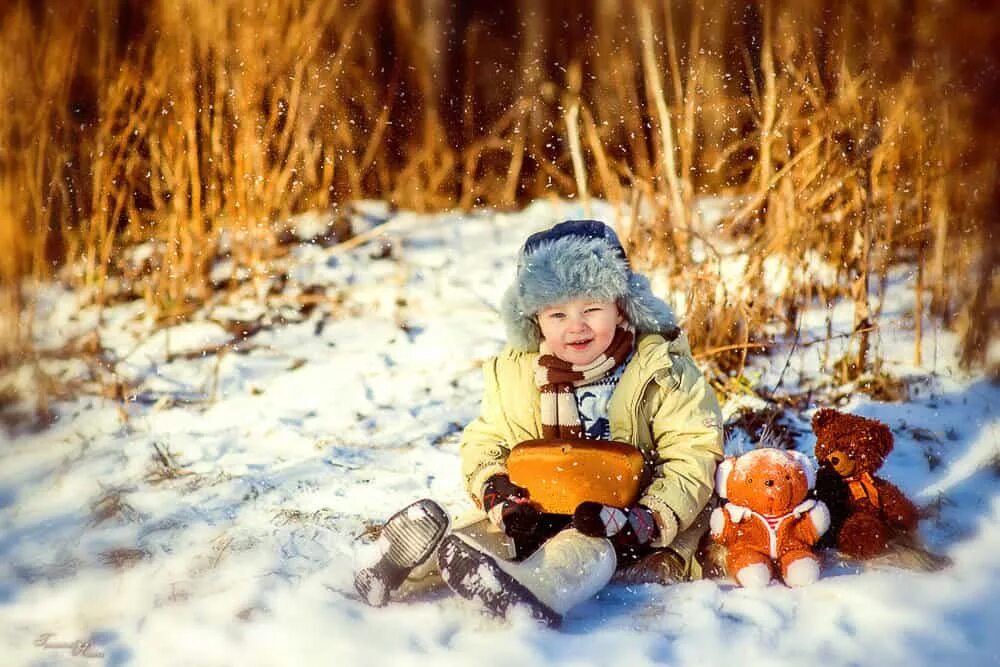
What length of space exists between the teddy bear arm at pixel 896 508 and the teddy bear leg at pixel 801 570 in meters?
0.27

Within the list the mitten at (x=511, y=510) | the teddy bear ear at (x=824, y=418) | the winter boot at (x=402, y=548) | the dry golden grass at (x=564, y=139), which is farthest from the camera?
the dry golden grass at (x=564, y=139)

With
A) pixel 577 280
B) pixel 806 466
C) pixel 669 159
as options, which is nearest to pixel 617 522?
pixel 806 466

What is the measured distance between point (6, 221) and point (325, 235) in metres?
1.95

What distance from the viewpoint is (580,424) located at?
228 centimetres

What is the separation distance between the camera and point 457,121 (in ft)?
20.9

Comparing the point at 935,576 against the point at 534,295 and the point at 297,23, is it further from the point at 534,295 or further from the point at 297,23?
the point at 297,23

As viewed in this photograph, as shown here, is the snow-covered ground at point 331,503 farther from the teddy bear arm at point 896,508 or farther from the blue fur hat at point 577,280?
the blue fur hat at point 577,280

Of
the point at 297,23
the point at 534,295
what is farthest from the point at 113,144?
the point at 534,295

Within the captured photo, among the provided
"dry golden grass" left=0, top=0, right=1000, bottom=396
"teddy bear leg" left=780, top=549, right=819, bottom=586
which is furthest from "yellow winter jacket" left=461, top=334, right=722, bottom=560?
"dry golden grass" left=0, top=0, right=1000, bottom=396

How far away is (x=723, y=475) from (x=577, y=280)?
22.1 inches

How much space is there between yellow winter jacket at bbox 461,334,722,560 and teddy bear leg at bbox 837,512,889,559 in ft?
1.06

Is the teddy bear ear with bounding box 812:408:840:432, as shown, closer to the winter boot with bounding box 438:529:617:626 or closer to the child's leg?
the winter boot with bounding box 438:529:617:626

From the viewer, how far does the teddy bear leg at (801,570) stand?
6.65 ft

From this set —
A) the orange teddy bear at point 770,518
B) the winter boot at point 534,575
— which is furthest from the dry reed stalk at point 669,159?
the winter boot at point 534,575
